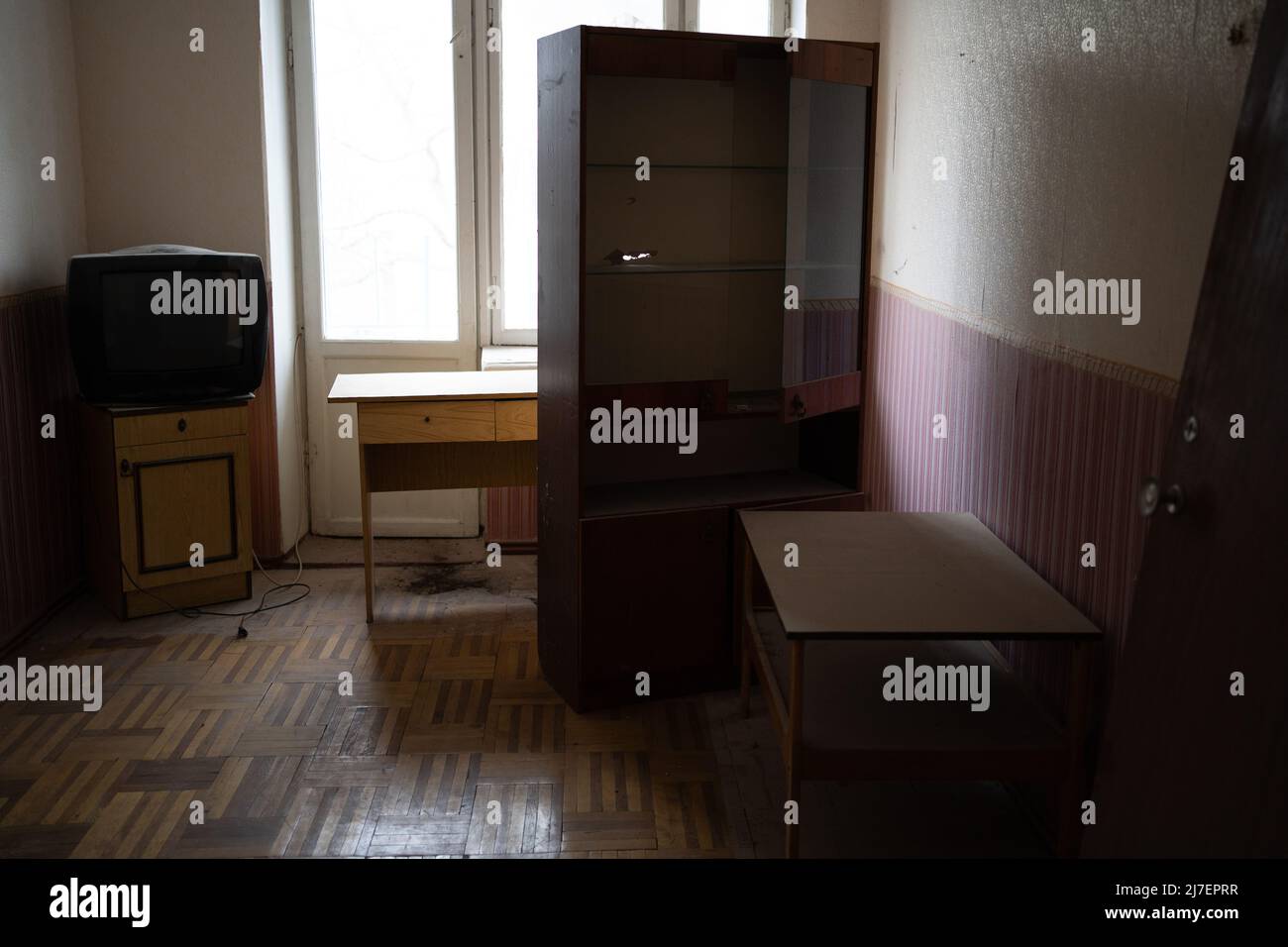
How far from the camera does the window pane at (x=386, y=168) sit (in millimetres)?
4855

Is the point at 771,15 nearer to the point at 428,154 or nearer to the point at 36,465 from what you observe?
the point at 428,154

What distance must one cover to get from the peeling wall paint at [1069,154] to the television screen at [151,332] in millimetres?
2349

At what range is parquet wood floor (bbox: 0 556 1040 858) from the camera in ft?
9.11

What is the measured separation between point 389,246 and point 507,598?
5.27ft

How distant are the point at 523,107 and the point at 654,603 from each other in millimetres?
2419

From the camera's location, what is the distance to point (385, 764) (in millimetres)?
3158

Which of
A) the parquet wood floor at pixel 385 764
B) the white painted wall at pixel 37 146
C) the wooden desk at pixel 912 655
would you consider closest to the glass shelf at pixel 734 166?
the wooden desk at pixel 912 655

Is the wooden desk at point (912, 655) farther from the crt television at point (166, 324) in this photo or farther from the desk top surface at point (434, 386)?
the crt television at point (166, 324)

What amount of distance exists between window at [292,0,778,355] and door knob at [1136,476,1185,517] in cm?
328

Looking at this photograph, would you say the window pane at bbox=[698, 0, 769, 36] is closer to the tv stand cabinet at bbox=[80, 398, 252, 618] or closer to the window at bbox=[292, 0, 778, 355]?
the window at bbox=[292, 0, 778, 355]

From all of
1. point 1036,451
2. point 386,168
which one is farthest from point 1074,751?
point 386,168

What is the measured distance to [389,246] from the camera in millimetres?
5039
